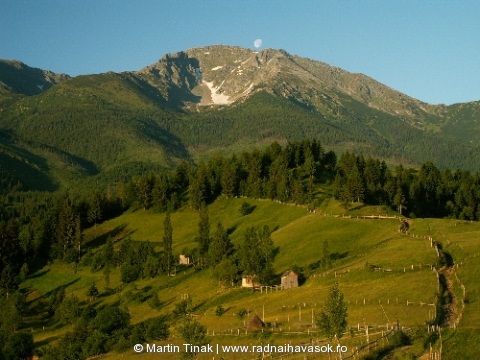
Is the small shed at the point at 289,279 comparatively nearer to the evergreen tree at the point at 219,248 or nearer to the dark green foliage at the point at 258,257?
the dark green foliage at the point at 258,257

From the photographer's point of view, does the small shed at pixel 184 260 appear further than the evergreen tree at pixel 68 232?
No

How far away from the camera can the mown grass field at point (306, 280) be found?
239ft

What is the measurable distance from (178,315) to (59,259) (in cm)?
8552

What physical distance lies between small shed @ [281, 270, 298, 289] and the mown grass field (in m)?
2.57

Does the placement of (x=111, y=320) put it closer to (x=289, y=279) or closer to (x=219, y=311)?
(x=219, y=311)

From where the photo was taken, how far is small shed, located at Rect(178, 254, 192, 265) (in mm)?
146125

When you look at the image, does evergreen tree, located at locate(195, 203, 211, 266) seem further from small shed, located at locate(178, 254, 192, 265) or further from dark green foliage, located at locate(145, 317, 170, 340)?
dark green foliage, located at locate(145, 317, 170, 340)

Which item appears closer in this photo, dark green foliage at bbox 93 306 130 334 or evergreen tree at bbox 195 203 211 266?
dark green foliage at bbox 93 306 130 334

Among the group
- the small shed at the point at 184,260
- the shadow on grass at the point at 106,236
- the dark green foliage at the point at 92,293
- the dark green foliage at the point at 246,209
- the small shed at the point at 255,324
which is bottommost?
the small shed at the point at 255,324

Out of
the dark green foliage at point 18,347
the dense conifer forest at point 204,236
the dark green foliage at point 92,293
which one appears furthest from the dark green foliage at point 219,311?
the dark green foliage at point 92,293

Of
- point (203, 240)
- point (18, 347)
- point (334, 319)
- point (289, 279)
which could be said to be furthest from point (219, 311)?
point (203, 240)

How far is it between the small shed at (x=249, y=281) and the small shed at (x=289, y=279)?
8.90 metres

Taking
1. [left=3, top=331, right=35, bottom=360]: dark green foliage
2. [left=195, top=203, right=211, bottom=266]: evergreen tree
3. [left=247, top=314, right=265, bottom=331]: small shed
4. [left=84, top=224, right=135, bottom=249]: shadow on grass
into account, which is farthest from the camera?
[left=84, top=224, right=135, bottom=249]: shadow on grass

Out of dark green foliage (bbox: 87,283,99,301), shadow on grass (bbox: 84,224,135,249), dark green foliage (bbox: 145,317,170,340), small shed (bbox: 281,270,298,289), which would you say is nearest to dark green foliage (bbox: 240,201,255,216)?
shadow on grass (bbox: 84,224,135,249)
